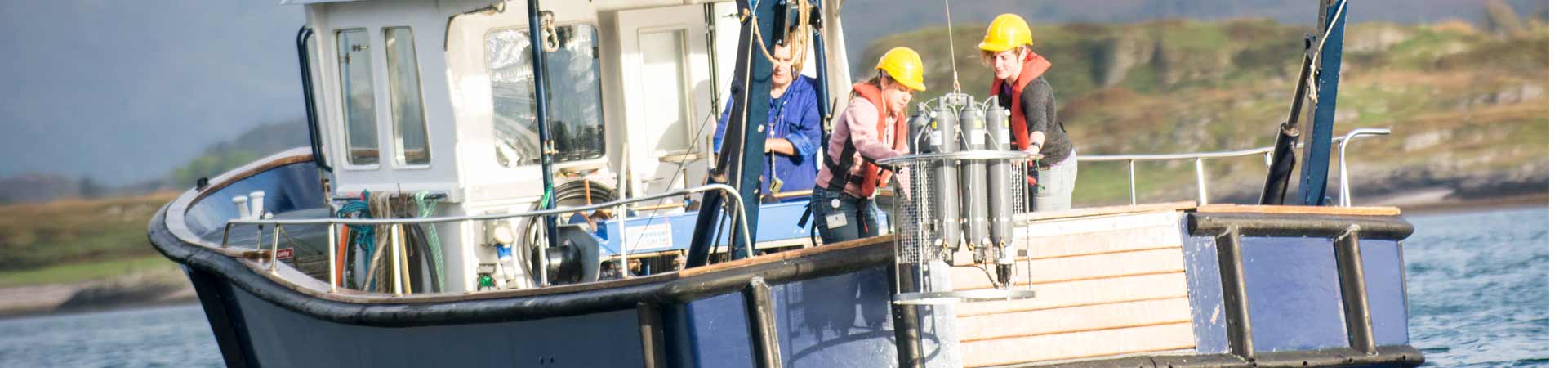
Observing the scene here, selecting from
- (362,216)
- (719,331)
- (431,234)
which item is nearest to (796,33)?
(719,331)

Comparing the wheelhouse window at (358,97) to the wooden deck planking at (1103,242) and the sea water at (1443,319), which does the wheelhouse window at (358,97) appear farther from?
the sea water at (1443,319)

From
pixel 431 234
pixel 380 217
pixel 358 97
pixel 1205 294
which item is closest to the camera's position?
pixel 1205 294

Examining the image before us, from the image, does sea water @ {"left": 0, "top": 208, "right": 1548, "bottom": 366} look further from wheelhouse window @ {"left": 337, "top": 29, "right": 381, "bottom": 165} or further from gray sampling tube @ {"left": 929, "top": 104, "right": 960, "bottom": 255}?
gray sampling tube @ {"left": 929, "top": 104, "right": 960, "bottom": 255}

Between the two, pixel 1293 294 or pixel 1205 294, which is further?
pixel 1293 294

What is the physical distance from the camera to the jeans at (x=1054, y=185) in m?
8.00

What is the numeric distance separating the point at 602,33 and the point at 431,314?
89.5 inches

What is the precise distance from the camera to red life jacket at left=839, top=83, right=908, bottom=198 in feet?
24.8

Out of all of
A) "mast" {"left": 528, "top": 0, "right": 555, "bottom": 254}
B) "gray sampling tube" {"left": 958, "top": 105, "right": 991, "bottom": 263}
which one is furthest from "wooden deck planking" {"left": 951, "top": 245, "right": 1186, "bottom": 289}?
"mast" {"left": 528, "top": 0, "right": 555, "bottom": 254}

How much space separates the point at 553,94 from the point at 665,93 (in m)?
0.63

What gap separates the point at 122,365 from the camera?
17.2 metres

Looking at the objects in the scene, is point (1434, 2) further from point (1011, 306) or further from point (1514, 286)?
point (1011, 306)

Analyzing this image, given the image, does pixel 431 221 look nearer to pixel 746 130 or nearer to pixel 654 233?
pixel 746 130

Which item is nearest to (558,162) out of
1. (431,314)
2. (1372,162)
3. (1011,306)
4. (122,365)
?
(431,314)

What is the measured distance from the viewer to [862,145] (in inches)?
290
